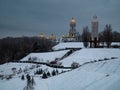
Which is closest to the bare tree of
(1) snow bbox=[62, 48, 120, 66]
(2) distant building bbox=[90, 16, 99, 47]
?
(2) distant building bbox=[90, 16, 99, 47]

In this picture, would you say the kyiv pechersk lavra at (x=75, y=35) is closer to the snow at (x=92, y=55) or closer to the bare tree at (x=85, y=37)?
the bare tree at (x=85, y=37)

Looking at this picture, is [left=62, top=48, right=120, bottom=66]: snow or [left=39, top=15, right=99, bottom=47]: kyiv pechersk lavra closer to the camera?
[left=62, top=48, right=120, bottom=66]: snow

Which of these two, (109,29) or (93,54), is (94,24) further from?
(93,54)

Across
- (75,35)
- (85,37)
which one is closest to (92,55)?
(85,37)

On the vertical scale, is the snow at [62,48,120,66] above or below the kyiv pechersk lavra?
below

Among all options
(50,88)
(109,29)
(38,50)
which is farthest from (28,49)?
(50,88)

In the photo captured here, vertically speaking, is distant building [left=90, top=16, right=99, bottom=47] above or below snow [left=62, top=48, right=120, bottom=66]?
above

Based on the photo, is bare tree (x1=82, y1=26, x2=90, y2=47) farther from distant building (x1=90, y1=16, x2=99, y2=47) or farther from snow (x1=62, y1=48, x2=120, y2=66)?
snow (x1=62, y1=48, x2=120, y2=66)

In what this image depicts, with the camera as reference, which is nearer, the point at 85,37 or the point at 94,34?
the point at 85,37

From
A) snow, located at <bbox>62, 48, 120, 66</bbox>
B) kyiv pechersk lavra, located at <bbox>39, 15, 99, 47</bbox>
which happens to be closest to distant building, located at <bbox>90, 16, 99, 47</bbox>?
kyiv pechersk lavra, located at <bbox>39, 15, 99, 47</bbox>

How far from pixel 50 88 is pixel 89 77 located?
454cm

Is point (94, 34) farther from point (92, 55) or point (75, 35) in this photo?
point (75, 35)

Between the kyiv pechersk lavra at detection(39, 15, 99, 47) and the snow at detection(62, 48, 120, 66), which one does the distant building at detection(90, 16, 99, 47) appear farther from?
the snow at detection(62, 48, 120, 66)

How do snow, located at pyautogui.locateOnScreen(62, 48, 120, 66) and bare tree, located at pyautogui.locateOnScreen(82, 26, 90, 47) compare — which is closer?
snow, located at pyautogui.locateOnScreen(62, 48, 120, 66)
